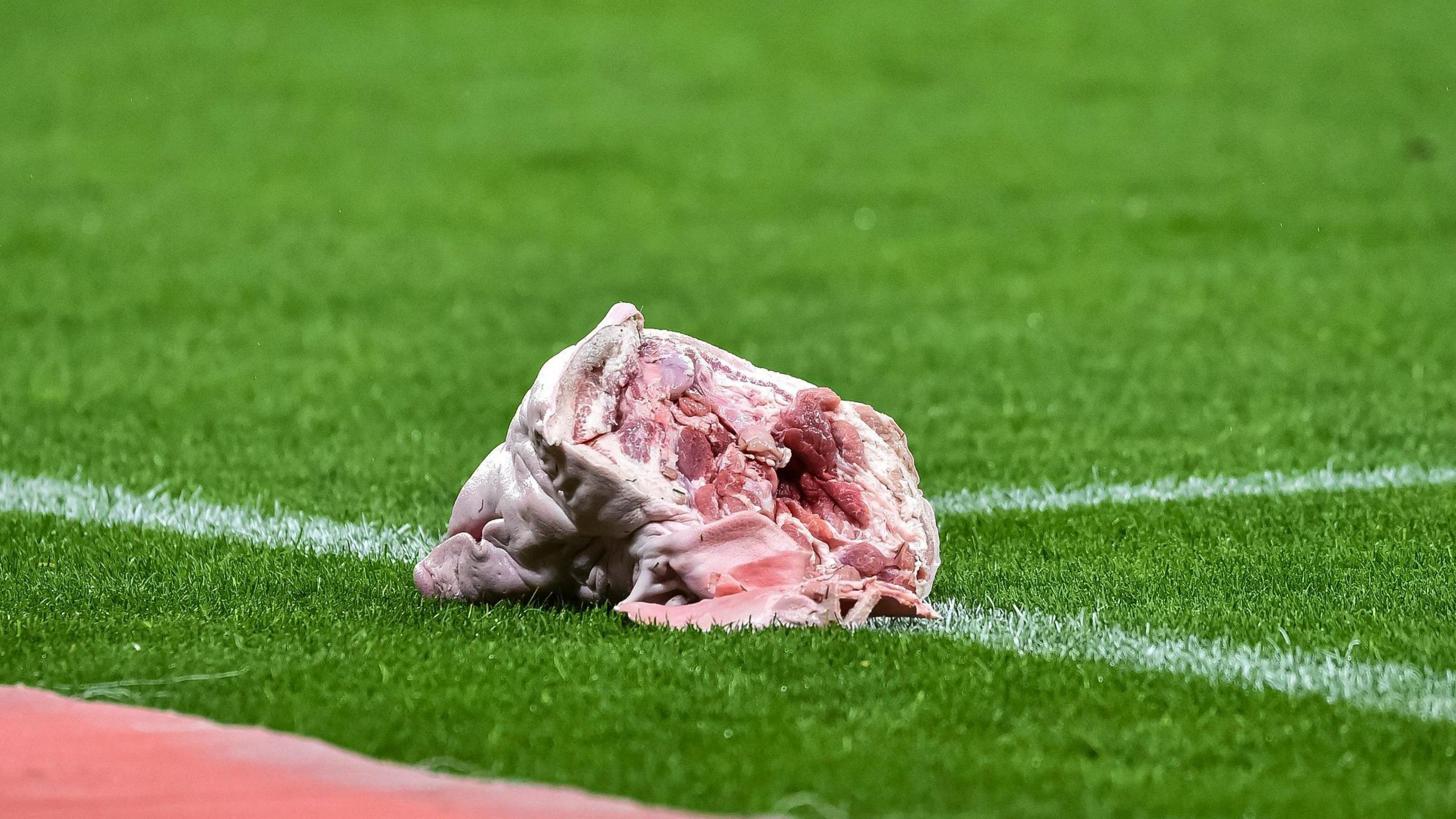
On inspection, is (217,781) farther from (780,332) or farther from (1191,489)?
(780,332)

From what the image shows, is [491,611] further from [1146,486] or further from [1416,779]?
[1146,486]

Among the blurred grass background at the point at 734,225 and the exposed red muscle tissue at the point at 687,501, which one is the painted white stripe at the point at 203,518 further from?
the exposed red muscle tissue at the point at 687,501

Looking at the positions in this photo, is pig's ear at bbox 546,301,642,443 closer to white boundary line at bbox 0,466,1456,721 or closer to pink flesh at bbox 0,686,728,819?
white boundary line at bbox 0,466,1456,721

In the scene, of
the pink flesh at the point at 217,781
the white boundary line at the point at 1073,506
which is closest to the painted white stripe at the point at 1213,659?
the white boundary line at the point at 1073,506

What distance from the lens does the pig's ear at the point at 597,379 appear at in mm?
4367

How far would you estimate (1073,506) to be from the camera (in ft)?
19.6

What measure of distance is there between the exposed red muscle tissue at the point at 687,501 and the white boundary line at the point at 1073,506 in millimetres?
248

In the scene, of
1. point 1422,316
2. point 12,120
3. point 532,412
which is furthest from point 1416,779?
point 12,120

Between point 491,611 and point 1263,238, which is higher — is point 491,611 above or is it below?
above

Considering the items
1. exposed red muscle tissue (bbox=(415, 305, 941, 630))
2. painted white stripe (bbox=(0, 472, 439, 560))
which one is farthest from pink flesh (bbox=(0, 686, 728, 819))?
painted white stripe (bbox=(0, 472, 439, 560))

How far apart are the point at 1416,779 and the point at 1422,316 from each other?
6913 mm

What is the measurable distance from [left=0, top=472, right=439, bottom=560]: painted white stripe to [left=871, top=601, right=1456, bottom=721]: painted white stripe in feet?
5.91

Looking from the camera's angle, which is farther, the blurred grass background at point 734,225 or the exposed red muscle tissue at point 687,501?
the blurred grass background at point 734,225

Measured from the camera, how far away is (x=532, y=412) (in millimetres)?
4422
